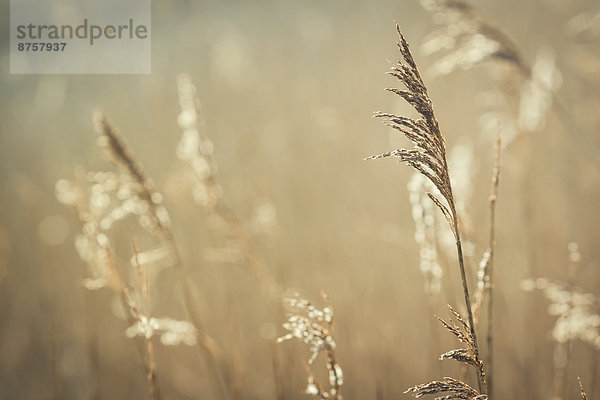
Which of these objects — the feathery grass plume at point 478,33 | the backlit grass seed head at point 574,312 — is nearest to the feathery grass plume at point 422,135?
the backlit grass seed head at point 574,312

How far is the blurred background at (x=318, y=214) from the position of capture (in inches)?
81.6

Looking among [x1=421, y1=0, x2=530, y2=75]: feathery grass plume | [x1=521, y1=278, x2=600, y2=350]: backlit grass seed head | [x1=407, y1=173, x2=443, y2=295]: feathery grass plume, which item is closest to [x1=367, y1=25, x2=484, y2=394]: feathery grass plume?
[x1=407, y1=173, x2=443, y2=295]: feathery grass plume

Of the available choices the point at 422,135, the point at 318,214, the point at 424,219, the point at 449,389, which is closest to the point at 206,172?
the point at 424,219

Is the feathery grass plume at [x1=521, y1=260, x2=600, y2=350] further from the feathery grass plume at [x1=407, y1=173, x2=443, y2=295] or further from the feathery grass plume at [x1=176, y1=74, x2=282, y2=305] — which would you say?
the feathery grass plume at [x1=176, y1=74, x2=282, y2=305]

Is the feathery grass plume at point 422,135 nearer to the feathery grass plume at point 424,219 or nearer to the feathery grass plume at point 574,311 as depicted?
the feathery grass plume at point 424,219

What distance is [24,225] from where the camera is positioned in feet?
13.3

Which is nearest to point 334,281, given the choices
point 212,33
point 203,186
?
point 203,186

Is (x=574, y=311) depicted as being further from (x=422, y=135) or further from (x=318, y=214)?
(x=318, y=214)

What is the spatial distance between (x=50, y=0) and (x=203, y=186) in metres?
2.12

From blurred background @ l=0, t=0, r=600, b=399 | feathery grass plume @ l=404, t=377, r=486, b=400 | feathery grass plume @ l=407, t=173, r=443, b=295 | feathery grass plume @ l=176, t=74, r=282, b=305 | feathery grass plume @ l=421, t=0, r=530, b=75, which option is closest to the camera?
feathery grass plume @ l=404, t=377, r=486, b=400

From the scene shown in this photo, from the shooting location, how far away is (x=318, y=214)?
10.7 feet

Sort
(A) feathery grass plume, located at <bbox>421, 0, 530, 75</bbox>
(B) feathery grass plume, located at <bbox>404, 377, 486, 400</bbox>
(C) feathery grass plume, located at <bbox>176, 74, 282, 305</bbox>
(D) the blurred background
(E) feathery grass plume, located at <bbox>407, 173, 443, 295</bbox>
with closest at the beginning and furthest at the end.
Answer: (B) feathery grass plume, located at <bbox>404, 377, 486, 400</bbox> < (E) feathery grass plume, located at <bbox>407, 173, 443, 295</bbox> < (A) feathery grass plume, located at <bbox>421, 0, 530, 75</bbox> < (C) feathery grass plume, located at <bbox>176, 74, 282, 305</bbox> < (D) the blurred background

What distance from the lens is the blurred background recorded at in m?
2.07

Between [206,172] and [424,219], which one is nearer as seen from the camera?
[424,219]
